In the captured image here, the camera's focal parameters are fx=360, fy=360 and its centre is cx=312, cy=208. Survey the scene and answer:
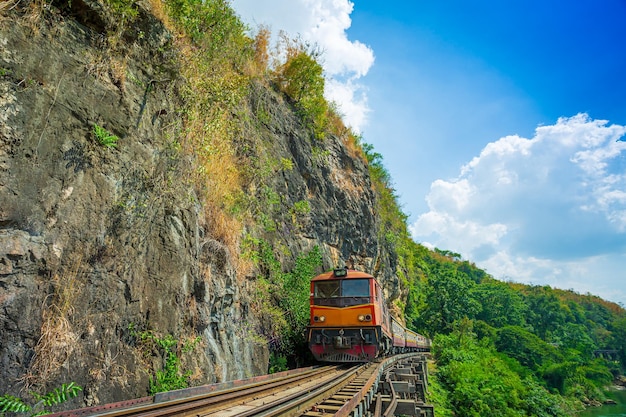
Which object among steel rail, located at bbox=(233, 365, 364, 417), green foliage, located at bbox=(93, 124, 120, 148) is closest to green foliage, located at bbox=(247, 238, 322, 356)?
steel rail, located at bbox=(233, 365, 364, 417)

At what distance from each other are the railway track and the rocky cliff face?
0.99 meters

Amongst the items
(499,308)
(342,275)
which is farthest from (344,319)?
(499,308)

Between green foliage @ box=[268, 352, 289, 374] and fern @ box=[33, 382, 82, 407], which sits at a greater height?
fern @ box=[33, 382, 82, 407]

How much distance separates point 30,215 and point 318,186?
48.0 feet

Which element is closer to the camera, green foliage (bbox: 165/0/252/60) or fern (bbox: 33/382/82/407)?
fern (bbox: 33/382/82/407)

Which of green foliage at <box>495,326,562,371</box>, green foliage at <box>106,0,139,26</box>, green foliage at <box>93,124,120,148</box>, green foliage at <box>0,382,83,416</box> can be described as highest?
green foliage at <box>106,0,139,26</box>

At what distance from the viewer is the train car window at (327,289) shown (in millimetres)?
11904

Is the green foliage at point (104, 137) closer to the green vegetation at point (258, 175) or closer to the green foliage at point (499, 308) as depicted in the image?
the green vegetation at point (258, 175)

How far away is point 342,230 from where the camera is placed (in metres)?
20.5

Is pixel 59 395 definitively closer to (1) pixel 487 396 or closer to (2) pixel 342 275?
(2) pixel 342 275

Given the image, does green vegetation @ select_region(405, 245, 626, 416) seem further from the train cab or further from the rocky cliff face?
the rocky cliff face

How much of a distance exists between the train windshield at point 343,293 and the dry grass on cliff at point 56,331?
784cm

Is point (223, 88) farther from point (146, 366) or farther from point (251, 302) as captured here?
point (146, 366)

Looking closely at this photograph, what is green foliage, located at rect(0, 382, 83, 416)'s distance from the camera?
4.09 m
